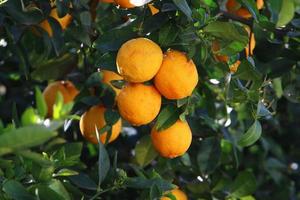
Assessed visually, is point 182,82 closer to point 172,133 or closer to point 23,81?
point 172,133

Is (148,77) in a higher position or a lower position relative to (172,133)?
higher

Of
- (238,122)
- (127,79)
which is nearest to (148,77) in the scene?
(127,79)

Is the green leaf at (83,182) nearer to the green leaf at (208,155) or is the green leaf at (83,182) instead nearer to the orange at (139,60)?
the orange at (139,60)

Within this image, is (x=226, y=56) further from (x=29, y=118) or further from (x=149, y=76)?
(x=29, y=118)

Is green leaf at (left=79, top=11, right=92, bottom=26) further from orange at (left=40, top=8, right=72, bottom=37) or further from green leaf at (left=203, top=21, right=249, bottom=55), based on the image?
green leaf at (left=203, top=21, right=249, bottom=55)

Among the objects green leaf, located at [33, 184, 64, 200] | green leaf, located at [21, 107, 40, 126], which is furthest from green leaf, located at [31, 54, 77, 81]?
green leaf, located at [21, 107, 40, 126]
